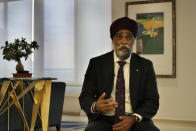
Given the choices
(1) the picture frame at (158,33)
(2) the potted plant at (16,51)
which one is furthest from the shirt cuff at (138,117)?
(1) the picture frame at (158,33)

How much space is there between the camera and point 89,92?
1975 mm

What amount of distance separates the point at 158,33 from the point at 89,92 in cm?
390

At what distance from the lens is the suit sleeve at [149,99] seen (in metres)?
1.86

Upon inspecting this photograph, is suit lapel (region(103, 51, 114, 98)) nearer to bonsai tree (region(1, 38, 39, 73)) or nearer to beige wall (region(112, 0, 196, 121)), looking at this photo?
bonsai tree (region(1, 38, 39, 73))

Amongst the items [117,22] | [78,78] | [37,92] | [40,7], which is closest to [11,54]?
[37,92]

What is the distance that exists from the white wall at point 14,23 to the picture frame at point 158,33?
97.4 inches

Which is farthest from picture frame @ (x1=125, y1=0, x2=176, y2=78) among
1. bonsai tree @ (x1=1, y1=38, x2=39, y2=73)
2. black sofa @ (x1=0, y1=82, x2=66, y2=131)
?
bonsai tree @ (x1=1, y1=38, x2=39, y2=73)

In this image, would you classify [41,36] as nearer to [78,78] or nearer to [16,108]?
[78,78]

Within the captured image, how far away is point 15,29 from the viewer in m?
7.00

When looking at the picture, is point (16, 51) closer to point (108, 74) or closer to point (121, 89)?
point (108, 74)

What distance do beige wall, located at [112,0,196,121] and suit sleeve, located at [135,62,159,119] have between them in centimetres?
368

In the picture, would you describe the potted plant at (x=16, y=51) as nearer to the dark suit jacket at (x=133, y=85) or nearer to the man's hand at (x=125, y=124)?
the dark suit jacket at (x=133, y=85)

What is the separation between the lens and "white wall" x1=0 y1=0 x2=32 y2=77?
6836 mm

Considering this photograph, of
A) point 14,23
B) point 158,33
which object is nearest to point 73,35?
point 14,23
